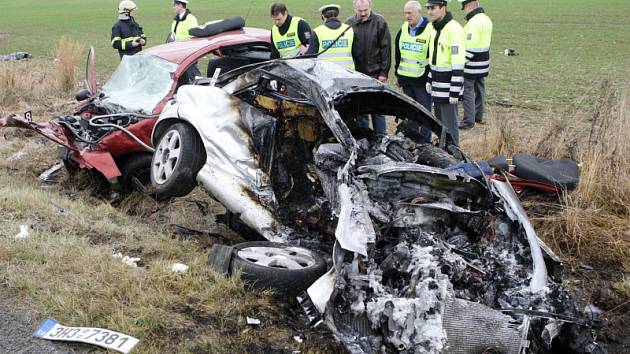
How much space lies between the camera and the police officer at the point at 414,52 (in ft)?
24.8

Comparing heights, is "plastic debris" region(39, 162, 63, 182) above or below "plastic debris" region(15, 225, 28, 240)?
below

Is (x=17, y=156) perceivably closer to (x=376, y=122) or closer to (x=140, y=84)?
(x=140, y=84)

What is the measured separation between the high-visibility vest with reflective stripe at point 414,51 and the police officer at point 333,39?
2.14 feet

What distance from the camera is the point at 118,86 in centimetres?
737

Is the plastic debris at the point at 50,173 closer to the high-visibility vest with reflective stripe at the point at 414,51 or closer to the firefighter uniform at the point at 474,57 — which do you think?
the high-visibility vest with reflective stripe at the point at 414,51

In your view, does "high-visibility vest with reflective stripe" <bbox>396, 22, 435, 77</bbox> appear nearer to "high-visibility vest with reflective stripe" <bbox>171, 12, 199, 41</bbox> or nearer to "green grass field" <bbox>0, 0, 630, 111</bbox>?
"green grass field" <bbox>0, 0, 630, 111</bbox>

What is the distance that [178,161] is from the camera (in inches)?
213

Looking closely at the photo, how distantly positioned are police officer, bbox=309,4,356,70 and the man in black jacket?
19cm

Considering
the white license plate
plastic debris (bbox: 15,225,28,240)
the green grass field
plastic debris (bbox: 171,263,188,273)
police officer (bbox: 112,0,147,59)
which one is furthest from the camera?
the green grass field

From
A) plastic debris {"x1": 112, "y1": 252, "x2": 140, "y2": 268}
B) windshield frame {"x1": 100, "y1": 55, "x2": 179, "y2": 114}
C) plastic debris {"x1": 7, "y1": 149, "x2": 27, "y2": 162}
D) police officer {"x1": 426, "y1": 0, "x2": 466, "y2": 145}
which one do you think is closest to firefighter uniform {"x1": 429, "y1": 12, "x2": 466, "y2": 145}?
police officer {"x1": 426, "y1": 0, "x2": 466, "y2": 145}

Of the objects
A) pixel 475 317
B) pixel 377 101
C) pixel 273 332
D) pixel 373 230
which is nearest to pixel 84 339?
pixel 273 332

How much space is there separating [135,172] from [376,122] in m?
2.58

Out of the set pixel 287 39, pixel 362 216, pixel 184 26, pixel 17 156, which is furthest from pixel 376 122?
Answer: pixel 184 26

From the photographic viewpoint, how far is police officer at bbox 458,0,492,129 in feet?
29.5
